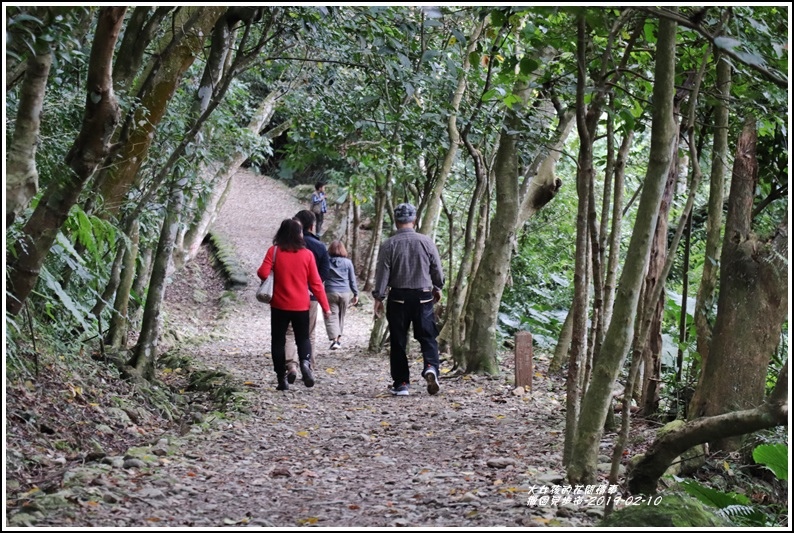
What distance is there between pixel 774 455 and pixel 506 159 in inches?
209

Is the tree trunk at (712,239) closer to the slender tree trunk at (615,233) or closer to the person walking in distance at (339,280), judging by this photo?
the slender tree trunk at (615,233)

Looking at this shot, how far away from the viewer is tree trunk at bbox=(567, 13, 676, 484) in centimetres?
429

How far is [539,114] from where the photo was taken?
412 inches

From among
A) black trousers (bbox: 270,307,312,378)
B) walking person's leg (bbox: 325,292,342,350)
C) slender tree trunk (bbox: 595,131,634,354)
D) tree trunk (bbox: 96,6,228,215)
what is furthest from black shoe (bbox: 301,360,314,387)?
walking person's leg (bbox: 325,292,342,350)

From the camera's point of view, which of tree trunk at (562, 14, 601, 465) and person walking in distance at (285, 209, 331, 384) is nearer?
tree trunk at (562, 14, 601, 465)

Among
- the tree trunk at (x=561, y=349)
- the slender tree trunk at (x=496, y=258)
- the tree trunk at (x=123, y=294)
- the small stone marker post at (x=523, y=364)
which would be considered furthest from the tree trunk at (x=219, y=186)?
the small stone marker post at (x=523, y=364)

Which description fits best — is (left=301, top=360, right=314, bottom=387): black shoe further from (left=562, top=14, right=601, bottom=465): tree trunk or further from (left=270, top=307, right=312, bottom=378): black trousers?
(left=562, top=14, right=601, bottom=465): tree trunk

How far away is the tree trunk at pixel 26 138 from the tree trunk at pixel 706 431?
3693 millimetres

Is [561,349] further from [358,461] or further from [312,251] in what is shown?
[358,461]

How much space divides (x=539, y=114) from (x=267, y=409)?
5.23m

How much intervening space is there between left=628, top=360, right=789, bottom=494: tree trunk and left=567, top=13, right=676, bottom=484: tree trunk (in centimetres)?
38

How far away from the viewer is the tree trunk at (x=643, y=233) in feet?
14.1

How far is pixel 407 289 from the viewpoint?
352 inches

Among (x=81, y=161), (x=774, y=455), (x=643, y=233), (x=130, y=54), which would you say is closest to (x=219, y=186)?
(x=130, y=54)
